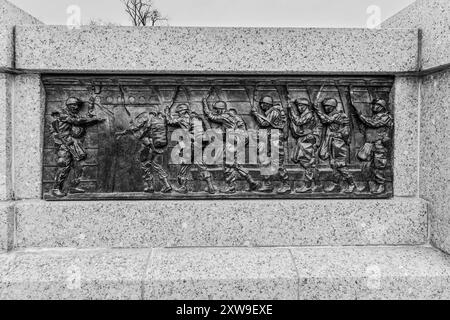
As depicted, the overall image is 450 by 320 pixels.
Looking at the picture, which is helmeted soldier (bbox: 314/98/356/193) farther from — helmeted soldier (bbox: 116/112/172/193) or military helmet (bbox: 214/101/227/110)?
helmeted soldier (bbox: 116/112/172/193)

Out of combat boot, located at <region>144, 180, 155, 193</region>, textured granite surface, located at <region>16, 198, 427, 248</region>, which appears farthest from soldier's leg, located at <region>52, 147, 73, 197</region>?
combat boot, located at <region>144, 180, 155, 193</region>

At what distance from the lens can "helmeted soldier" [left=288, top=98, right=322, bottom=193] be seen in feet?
13.1

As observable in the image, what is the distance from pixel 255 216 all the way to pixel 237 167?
23.1 inches

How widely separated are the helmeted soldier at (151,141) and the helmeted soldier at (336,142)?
1.77 meters

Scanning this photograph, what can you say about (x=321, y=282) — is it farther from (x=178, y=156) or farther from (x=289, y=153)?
(x=178, y=156)

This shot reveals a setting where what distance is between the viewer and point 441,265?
358 centimetres

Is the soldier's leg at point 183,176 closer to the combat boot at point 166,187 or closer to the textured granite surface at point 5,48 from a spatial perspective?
the combat boot at point 166,187

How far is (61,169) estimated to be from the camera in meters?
3.94

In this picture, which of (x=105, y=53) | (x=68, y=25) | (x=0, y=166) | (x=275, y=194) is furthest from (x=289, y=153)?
(x=0, y=166)

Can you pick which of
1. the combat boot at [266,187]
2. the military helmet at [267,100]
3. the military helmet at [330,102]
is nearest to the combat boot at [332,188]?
the combat boot at [266,187]

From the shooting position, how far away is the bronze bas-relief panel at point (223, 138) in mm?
3977

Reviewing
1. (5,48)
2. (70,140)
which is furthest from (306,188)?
(5,48)

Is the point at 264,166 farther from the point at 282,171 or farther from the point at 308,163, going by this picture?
the point at 308,163

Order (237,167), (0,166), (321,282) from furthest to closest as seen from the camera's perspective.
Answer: (237,167) → (0,166) → (321,282)
